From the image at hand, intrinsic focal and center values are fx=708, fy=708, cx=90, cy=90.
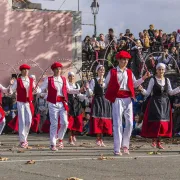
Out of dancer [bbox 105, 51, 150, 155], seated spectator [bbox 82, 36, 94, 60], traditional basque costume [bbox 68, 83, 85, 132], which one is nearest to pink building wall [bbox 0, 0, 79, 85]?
seated spectator [bbox 82, 36, 94, 60]

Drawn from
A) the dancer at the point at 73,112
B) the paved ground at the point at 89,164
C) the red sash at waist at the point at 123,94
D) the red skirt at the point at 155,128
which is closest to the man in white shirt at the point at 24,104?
the paved ground at the point at 89,164

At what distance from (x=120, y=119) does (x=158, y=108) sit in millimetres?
1722

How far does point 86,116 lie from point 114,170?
33.0 feet

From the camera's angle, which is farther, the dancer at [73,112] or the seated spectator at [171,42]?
the seated spectator at [171,42]

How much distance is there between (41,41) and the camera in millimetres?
29844

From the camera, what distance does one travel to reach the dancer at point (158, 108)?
606 inches

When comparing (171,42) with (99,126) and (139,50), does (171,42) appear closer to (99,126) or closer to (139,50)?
(139,50)

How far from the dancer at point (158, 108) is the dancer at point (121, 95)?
123 centimetres

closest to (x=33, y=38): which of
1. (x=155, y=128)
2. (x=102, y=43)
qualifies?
(x=102, y=43)

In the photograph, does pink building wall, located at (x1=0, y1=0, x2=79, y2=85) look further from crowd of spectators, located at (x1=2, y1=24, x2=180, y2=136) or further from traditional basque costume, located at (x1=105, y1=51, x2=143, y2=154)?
traditional basque costume, located at (x1=105, y1=51, x2=143, y2=154)

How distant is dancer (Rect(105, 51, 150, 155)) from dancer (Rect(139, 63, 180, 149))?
4.04 feet

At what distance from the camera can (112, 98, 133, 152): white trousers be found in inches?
549

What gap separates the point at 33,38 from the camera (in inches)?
1171

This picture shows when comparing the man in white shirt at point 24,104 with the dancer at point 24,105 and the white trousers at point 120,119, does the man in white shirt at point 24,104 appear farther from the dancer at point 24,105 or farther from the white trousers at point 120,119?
the white trousers at point 120,119
